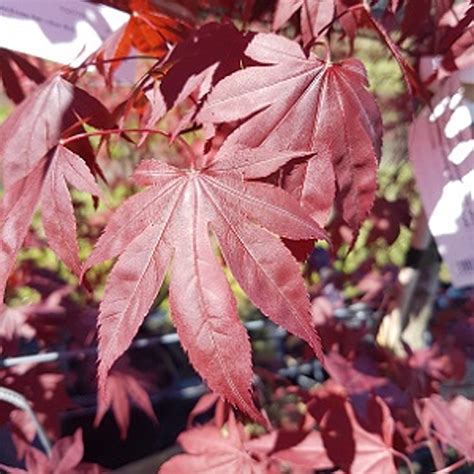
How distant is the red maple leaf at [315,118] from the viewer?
2.21 ft

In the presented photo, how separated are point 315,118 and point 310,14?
174 millimetres

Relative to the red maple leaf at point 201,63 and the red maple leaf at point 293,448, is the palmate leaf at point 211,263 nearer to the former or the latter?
the red maple leaf at point 201,63

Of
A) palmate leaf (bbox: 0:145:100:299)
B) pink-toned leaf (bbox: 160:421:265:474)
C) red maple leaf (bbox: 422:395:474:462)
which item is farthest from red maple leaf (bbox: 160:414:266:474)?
palmate leaf (bbox: 0:145:100:299)

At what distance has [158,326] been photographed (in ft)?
7.11

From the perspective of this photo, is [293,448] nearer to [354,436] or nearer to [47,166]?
[354,436]

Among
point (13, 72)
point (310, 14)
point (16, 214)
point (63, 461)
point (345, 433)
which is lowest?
point (63, 461)

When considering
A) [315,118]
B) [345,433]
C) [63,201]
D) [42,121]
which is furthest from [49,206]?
[345,433]

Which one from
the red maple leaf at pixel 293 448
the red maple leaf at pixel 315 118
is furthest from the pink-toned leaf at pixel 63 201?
the red maple leaf at pixel 293 448

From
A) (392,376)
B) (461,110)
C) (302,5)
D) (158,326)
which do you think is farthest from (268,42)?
(158,326)

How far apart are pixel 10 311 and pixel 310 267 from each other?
0.57m

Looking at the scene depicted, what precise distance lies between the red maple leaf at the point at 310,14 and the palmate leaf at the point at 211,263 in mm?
219

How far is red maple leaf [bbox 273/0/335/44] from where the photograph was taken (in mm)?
786

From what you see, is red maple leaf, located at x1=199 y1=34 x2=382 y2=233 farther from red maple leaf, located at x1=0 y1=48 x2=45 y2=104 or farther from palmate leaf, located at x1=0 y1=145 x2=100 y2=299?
red maple leaf, located at x1=0 y1=48 x2=45 y2=104

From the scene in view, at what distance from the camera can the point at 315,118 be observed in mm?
683
